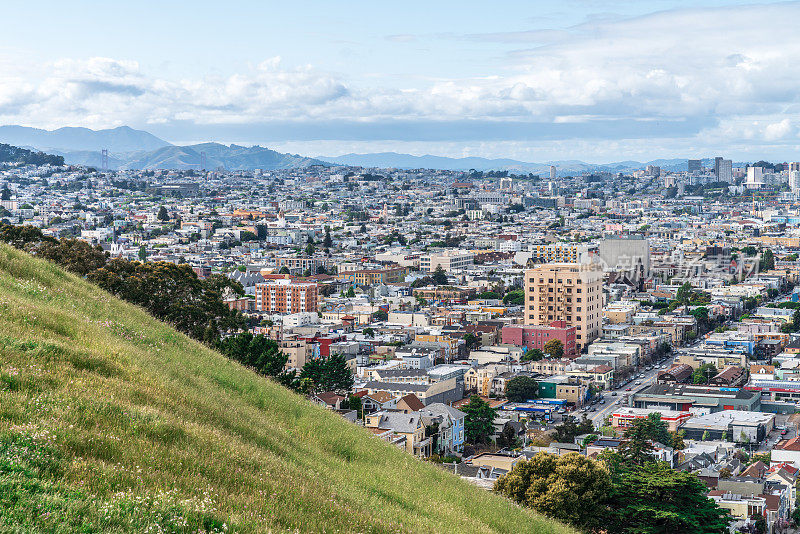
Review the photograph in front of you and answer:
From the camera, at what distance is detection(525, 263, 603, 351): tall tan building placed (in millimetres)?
44406

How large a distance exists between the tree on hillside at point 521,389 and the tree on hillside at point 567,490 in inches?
766

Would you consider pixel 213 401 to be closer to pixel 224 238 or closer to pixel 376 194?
pixel 224 238

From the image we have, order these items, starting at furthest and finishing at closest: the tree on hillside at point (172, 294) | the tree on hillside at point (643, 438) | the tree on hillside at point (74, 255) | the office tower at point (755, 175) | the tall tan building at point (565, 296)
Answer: the office tower at point (755, 175)
the tall tan building at point (565, 296)
the tree on hillside at point (643, 438)
the tree on hillside at point (74, 255)
the tree on hillside at point (172, 294)

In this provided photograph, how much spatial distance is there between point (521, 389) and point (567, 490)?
66.7ft

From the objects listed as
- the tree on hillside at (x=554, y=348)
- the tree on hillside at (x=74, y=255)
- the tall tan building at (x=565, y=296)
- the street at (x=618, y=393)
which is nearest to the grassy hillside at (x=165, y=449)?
the tree on hillside at (x=74, y=255)

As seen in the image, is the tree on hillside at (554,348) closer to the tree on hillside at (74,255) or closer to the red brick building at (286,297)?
the red brick building at (286,297)

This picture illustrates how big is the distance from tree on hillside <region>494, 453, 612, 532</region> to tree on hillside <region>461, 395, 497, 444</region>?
12.7 meters

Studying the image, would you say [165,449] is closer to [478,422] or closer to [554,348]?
[478,422]

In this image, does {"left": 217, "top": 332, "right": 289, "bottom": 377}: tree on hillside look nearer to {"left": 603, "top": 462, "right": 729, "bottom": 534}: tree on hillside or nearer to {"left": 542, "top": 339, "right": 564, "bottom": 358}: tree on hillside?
{"left": 603, "top": 462, "right": 729, "bottom": 534}: tree on hillside

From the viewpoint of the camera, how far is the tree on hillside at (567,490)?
512 inches

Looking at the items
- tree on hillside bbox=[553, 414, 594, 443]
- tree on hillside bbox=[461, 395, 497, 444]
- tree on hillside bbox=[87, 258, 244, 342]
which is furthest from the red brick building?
tree on hillside bbox=[87, 258, 244, 342]

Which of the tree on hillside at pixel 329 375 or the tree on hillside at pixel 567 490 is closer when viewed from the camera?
the tree on hillside at pixel 567 490

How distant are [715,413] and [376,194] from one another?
11412cm

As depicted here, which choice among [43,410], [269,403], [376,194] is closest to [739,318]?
[269,403]
